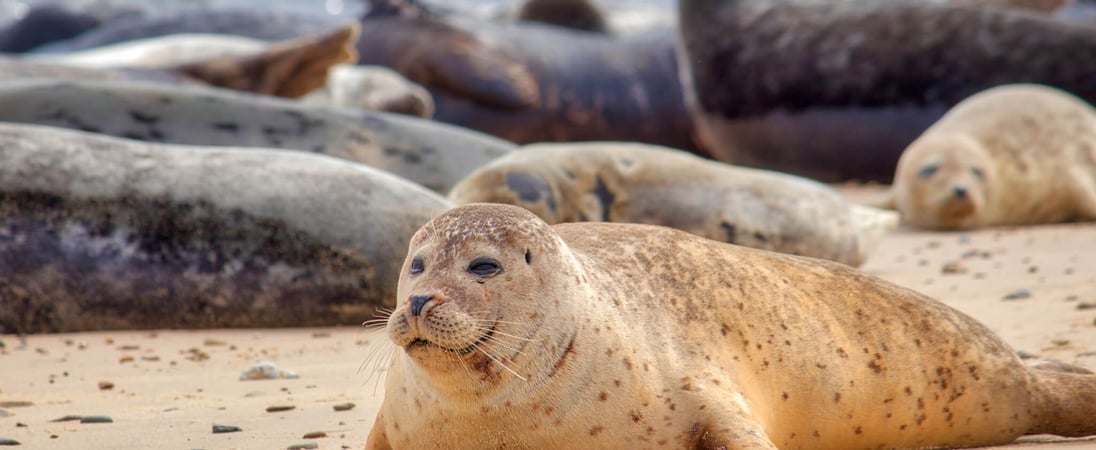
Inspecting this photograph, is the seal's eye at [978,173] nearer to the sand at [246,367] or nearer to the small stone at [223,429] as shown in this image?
the sand at [246,367]

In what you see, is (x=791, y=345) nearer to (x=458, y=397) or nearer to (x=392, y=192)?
(x=458, y=397)

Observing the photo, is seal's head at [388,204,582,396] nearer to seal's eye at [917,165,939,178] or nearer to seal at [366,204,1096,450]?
seal at [366,204,1096,450]

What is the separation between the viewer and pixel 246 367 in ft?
12.1

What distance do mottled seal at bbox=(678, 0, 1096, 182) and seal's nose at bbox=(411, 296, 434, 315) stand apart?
25.0ft

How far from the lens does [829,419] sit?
2.58 metres

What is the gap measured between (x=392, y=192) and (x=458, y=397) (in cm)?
258

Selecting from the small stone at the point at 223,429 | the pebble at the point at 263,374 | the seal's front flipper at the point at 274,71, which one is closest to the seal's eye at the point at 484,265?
the small stone at the point at 223,429

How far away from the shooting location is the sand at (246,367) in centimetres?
284

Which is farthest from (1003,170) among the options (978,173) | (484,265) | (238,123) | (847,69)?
(484,265)

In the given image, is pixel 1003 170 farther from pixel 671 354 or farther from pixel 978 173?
pixel 671 354

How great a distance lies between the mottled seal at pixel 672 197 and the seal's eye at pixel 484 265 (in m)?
2.73

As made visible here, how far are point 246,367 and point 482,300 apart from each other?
1.65 metres

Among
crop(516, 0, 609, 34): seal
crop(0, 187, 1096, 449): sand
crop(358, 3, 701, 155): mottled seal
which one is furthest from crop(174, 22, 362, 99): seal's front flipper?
crop(516, 0, 609, 34): seal

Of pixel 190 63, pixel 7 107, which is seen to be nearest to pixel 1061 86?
pixel 190 63
